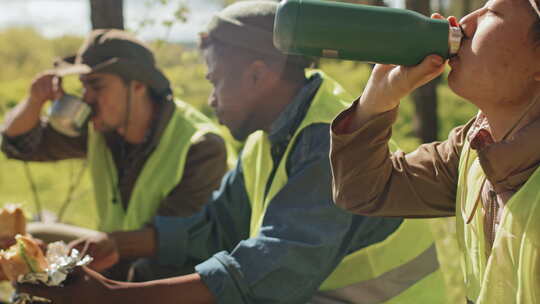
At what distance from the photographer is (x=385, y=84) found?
1689 millimetres

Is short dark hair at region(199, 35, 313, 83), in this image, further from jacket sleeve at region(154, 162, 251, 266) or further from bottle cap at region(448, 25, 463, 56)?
bottle cap at region(448, 25, 463, 56)

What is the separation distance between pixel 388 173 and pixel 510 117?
36 centimetres

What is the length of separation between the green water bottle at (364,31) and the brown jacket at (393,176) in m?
0.21

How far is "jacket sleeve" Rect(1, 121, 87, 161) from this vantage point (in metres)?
3.96

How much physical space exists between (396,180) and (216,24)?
42.2 inches

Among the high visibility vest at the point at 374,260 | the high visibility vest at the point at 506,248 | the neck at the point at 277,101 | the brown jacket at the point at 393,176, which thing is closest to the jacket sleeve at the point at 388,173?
the brown jacket at the point at 393,176

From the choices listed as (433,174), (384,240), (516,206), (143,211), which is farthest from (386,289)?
(143,211)

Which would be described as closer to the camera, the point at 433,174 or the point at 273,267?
the point at 433,174

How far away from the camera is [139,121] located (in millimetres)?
3682

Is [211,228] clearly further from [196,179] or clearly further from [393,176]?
[393,176]

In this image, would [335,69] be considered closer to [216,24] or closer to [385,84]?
[216,24]

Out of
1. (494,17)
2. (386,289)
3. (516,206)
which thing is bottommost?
(386,289)

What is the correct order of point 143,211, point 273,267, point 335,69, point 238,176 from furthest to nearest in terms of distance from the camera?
point 335,69, point 143,211, point 238,176, point 273,267

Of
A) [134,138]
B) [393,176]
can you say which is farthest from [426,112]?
[393,176]
